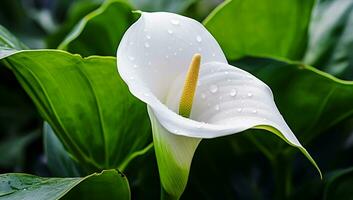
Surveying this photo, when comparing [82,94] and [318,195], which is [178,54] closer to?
[82,94]

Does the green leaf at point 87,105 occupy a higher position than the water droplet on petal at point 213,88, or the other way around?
the water droplet on petal at point 213,88

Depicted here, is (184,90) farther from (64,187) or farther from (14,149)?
(14,149)

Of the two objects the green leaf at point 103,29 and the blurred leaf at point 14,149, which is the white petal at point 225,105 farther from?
the blurred leaf at point 14,149

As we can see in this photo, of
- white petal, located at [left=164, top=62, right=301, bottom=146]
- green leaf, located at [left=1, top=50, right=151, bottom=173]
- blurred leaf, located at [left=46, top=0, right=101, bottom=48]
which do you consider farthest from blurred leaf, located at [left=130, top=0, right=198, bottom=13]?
white petal, located at [left=164, top=62, right=301, bottom=146]

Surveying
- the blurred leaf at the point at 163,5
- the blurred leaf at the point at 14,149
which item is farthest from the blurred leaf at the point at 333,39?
the blurred leaf at the point at 14,149

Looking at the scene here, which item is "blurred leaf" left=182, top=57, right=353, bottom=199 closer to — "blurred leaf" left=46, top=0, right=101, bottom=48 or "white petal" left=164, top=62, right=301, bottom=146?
"white petal" left=164, top=62, right=301, bottom=146

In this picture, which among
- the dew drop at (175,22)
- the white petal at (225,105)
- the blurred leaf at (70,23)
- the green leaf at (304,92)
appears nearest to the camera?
the white petal at (225,105)
